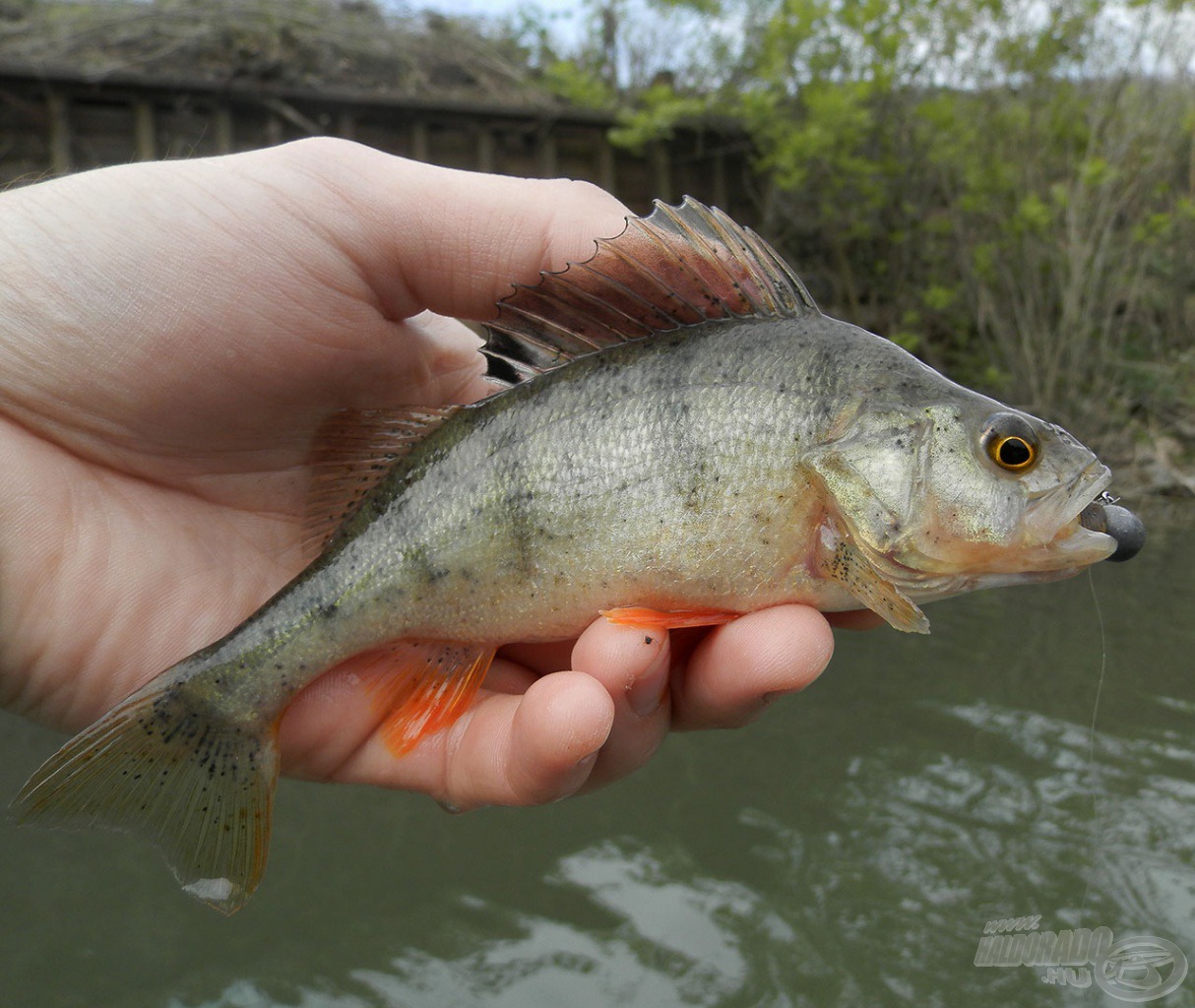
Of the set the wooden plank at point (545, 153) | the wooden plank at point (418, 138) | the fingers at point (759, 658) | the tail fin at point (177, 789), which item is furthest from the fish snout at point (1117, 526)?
the wooden plank at point (545, 153)

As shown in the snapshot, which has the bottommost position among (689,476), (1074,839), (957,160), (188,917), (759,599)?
(188,917)

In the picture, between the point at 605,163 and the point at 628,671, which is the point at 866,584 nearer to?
the point at 628,671

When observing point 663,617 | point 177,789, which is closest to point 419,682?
point 177,789

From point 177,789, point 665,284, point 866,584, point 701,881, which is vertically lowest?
point 701,881

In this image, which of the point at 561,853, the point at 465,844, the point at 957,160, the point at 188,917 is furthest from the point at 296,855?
the point at 957,160

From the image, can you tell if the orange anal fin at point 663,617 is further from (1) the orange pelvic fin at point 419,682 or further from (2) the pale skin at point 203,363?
(1) the orange pelvic fin at point 419,682

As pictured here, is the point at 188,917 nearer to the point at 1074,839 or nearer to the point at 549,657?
the point at 549,657

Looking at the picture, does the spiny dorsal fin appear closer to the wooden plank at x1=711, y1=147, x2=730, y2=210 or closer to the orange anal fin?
the orange anal fin
